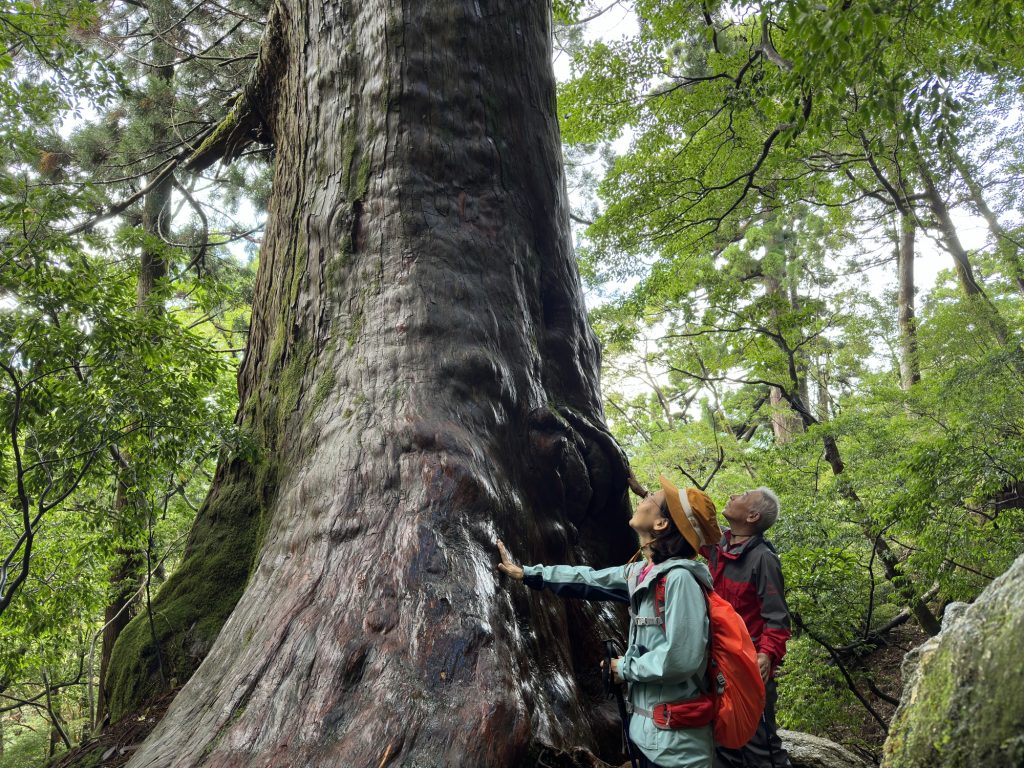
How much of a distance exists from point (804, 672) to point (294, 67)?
6.50 meters

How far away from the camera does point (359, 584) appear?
2.28 m

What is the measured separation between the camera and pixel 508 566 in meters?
2.51

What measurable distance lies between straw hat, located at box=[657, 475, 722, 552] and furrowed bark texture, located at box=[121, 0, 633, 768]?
0.79 m

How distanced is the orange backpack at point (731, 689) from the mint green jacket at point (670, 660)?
42 mm

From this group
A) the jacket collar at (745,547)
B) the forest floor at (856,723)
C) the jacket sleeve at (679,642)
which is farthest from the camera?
the jacket collar at (745,547)

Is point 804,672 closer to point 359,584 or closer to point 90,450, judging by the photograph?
point 359,584

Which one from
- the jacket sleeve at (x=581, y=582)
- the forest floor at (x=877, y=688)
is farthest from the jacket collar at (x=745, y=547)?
the forest floor at (x=877, y=688)

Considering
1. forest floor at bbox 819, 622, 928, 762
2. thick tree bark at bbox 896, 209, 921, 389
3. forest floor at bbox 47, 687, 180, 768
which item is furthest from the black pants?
thick tree bark at bbox 896, 209, 921, 389

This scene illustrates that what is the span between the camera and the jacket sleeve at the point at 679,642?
6.20 feet

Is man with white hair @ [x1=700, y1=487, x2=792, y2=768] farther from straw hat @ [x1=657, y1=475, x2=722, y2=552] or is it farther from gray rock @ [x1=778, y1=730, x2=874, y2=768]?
straw hat @ [x1=657, y1=475, x2=722, y2=552]

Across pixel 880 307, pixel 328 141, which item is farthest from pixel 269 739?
pixel 880 307

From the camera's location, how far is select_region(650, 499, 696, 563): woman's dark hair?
2113 millimetres

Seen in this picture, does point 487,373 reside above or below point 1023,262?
below

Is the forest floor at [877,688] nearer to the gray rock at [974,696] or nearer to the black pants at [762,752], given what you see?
the black pants at [762,752]
